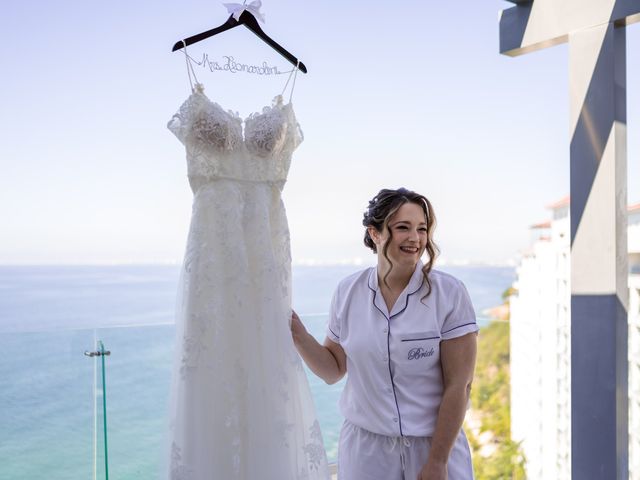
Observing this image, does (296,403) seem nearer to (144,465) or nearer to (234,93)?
(144,465)

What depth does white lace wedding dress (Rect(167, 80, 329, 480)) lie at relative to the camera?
174cm

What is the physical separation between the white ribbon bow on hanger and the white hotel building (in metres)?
2.17

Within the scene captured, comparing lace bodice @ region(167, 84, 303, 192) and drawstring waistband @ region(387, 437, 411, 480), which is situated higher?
lace bodice @ region(167, 84, 303, 192)

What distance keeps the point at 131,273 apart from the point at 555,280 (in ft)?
81.6

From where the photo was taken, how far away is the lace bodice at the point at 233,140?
5.82 ft

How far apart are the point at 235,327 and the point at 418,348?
563mm

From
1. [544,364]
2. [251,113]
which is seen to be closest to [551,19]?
[251,113]

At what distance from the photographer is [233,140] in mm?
1823

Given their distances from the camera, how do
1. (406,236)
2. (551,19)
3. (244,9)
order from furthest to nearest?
(551,19), (244,9), (406,236)

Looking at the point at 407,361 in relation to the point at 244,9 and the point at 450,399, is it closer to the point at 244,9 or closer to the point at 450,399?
the point at 450,399

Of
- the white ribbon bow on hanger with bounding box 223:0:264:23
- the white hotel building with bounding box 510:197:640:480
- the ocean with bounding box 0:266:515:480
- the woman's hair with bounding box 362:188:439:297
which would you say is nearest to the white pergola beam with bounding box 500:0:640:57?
the woman's hair with bounding box 362:188:439:297

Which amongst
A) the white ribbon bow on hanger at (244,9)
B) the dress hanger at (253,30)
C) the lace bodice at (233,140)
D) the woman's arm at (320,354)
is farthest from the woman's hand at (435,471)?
the white ribbon bow on hanger at (244,9)

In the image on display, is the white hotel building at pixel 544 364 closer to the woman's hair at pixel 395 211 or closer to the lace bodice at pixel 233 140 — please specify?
the woman's hair at pixel 395 211

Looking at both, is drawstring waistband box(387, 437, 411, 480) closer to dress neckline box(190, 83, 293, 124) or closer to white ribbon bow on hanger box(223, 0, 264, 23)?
dress neckline box(190, 83, 293, 124)
